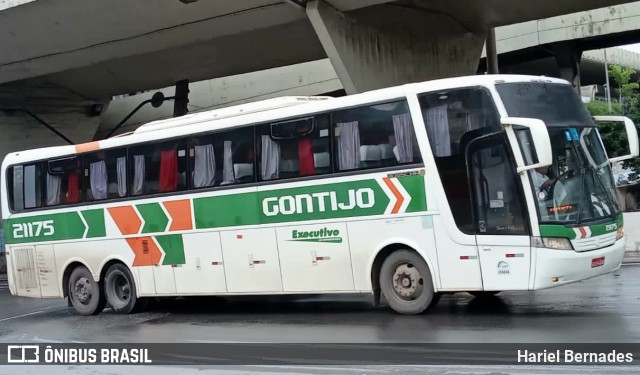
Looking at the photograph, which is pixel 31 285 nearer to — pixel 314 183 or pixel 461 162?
pixel 314 183

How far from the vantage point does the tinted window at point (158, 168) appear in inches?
488

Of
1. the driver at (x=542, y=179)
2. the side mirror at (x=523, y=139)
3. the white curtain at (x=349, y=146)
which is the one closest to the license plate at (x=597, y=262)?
the driver at (x=542, y=179)

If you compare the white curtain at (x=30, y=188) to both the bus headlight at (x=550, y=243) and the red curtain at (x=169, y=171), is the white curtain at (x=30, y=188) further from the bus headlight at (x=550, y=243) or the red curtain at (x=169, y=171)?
the bus headlight at (x=550, y=243)

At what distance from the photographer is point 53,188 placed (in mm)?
14234

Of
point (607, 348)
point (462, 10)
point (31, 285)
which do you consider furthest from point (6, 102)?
point (607, 348)

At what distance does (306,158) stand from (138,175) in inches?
148

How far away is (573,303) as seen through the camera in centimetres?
1072

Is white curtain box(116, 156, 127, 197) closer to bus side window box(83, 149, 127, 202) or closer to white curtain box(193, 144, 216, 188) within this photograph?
Result: bus side window box(83, 149, 127, 202)

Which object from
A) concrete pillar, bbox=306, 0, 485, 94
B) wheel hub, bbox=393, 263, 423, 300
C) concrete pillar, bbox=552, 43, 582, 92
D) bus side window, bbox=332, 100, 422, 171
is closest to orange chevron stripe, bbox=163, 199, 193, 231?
bus side window, bbox=332, 100, 422, 171

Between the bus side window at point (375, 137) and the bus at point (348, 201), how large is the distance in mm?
21

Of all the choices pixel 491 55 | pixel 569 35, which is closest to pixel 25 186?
pixel 491 55

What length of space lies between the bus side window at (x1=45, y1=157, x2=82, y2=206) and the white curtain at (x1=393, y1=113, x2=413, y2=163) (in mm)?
6964

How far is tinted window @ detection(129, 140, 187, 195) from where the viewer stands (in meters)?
12.4

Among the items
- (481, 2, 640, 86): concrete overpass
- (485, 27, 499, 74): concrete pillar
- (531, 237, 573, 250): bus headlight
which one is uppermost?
(481, 2, 640, 86): concrete overpass
